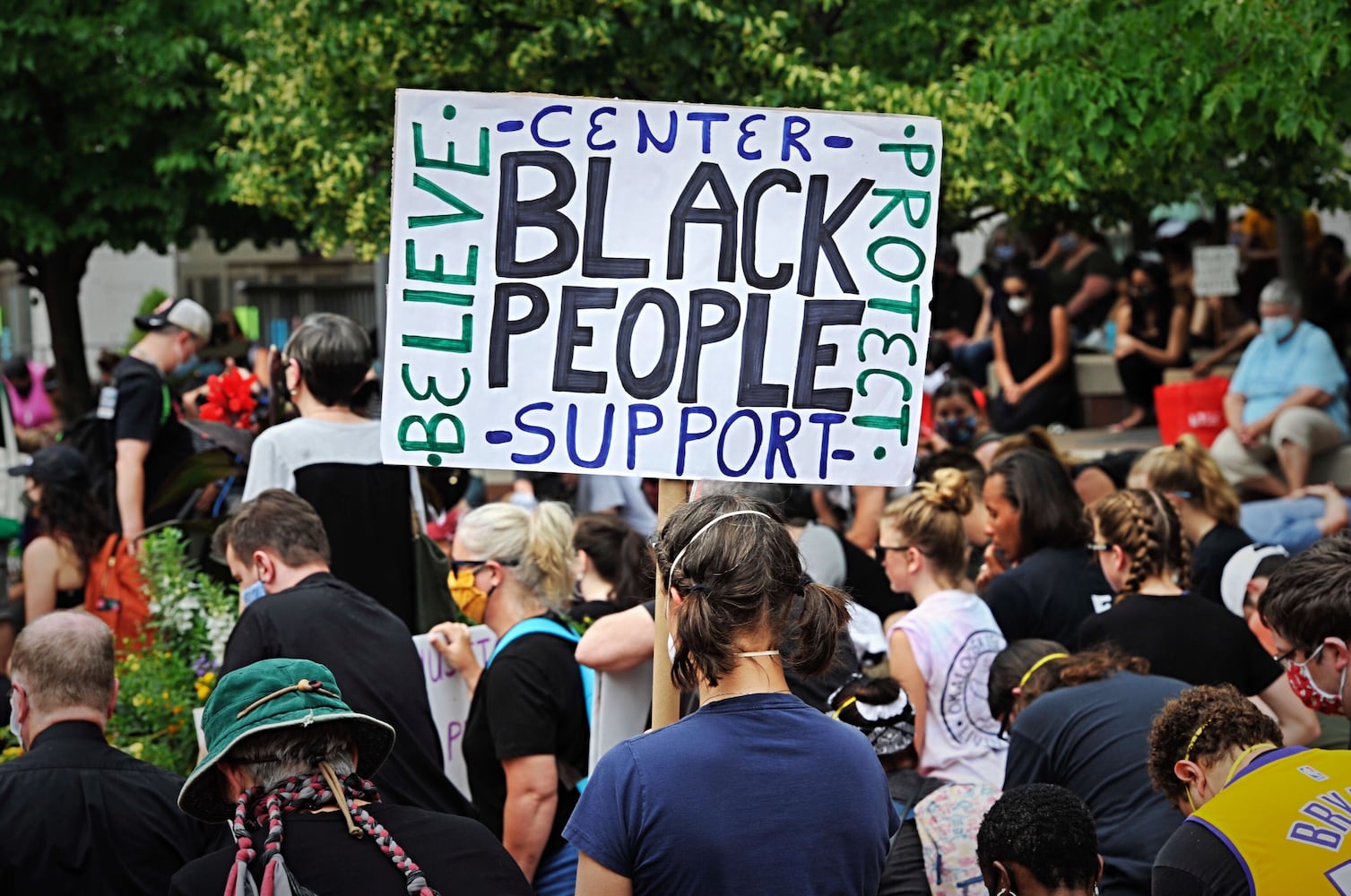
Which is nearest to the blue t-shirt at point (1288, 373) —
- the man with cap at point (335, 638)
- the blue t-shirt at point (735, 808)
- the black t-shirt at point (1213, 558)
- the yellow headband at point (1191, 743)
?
the black t-shirt at point (1213, 558)

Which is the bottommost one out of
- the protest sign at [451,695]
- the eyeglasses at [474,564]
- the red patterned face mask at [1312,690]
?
the protest sign at [451,695]

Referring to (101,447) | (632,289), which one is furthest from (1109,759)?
(101,447)

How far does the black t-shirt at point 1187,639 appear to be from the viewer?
4863 mm

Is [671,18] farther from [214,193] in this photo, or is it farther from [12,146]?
[12,146]

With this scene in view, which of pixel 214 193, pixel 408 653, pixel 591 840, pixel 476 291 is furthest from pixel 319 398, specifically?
pixel 214 193

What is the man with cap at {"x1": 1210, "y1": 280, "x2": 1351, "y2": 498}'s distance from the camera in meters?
10.1

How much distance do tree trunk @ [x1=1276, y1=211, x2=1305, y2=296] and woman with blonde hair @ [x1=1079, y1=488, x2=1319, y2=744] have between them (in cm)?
854

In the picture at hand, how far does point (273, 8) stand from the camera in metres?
11.6

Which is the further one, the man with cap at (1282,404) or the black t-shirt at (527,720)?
the man with cap at (1282,404)

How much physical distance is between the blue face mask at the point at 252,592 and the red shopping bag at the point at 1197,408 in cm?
821

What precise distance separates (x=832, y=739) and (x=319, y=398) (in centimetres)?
313

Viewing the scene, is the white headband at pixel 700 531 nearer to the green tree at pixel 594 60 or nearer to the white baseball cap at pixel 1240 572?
the white baseball cap at pixel 1240 572

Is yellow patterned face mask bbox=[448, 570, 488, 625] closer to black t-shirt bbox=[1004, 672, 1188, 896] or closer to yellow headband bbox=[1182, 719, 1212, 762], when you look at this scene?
black t-shirt bbox=[1004, 672, 1188, 896]

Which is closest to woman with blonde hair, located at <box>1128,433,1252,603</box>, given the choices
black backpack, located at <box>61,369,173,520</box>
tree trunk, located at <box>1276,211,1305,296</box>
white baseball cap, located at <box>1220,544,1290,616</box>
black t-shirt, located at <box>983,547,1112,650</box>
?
white baseball cap, located at <box>1220,544,1290,616</box>
